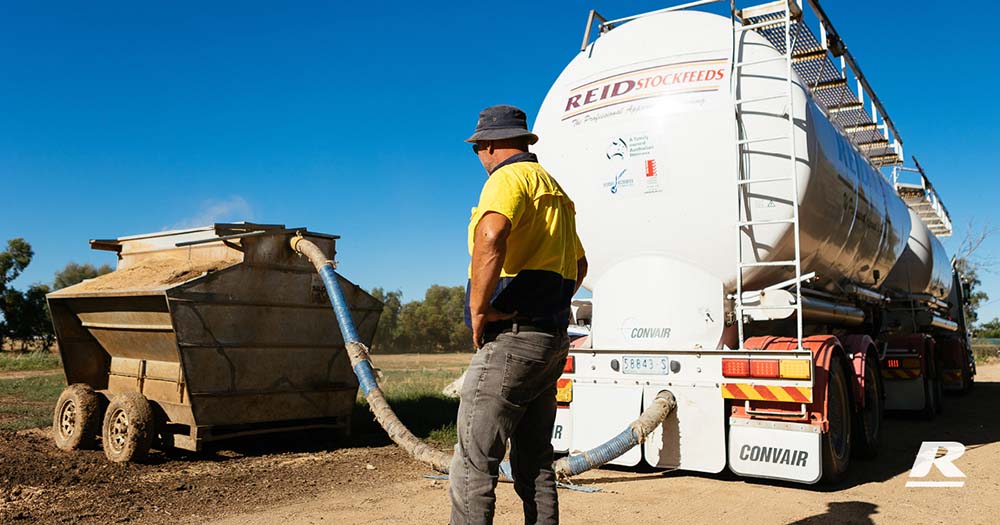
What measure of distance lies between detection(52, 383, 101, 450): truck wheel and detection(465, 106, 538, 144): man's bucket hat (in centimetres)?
561

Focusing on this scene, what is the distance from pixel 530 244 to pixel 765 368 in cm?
318

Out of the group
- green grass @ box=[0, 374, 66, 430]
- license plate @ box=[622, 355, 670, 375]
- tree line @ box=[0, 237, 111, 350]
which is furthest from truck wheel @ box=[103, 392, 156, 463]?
tree line @ box=[0, 237, 111, 350]

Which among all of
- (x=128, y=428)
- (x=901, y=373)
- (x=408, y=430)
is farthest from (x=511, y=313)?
(x=901, y=373)

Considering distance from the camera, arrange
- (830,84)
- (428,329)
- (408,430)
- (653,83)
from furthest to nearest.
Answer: (428,329)
(830,84)
(653,83)
(408,430)

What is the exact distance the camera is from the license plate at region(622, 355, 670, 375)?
5.77 m

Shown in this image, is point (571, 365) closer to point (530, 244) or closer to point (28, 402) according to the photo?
point (530, 244)

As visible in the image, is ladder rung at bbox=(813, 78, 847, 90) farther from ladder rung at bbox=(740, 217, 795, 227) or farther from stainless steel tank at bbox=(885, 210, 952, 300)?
stainless steel tank at bbox=(885, 210, 952, 300)

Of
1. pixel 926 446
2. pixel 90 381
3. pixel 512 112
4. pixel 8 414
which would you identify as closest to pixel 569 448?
pixel 512 112

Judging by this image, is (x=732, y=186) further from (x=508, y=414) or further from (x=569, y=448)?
(x=508, y=414)

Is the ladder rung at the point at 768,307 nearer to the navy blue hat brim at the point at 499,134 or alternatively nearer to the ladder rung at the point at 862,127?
the navy blue hat brim at the point at 499,134

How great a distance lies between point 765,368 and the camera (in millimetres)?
5414

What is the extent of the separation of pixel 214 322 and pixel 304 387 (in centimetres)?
120

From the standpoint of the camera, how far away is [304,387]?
7.29 metres

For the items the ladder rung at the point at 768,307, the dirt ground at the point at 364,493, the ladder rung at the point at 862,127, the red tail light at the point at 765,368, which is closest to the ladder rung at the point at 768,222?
the ladder rung at the point at 768,307
